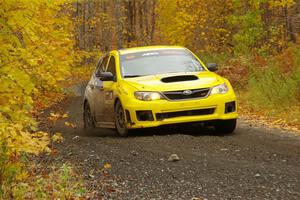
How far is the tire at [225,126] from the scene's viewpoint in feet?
35.8

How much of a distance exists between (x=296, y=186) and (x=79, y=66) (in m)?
36.3

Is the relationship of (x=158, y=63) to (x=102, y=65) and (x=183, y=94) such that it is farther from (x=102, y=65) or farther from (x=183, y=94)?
(x=102, y=65)

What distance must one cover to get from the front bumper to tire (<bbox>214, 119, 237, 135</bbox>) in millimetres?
270

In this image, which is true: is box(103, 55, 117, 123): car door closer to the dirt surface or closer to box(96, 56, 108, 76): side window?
the dirt surface

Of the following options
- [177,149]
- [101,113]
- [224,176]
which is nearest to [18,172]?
[224,176]

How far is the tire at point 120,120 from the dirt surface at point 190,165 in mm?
216

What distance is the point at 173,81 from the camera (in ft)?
35.6

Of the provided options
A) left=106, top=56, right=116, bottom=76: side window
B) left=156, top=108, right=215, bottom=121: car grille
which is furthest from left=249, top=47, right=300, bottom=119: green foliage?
left=106, top=56, right=116, bottom=76: side window

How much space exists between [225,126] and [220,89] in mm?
708

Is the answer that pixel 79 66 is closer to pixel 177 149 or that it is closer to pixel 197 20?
pixel 197 20

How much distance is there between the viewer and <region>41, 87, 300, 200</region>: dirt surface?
650 centimetres

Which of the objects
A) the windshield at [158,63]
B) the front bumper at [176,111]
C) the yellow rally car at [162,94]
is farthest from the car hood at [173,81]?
the windshield at [158,63]

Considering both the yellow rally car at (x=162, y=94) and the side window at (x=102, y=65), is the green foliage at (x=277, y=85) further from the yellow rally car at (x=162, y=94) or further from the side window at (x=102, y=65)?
the side window at (x=102, y=65)

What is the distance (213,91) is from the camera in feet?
35.0
